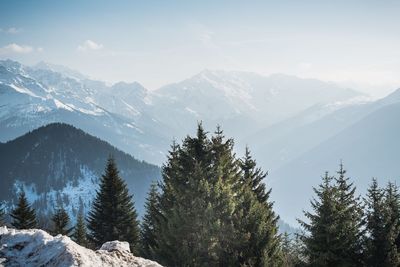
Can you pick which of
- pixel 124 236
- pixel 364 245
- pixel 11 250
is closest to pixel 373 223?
pixel 364 245

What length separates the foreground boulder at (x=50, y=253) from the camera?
12.5 meters

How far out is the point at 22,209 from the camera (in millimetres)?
54875

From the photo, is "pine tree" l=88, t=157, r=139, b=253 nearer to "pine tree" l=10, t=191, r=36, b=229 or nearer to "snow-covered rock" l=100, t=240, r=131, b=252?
"pine tree" l=10, t=191, r=36, b=229

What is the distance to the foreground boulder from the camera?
12508 mm

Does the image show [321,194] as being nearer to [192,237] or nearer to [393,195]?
[393,195]

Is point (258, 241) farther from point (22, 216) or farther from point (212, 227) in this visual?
point (22, 216)

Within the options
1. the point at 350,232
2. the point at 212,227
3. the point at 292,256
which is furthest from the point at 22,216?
the point at 350,232

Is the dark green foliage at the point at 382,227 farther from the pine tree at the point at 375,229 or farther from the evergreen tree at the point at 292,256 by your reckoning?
the evergreen tree at the point at 292,256

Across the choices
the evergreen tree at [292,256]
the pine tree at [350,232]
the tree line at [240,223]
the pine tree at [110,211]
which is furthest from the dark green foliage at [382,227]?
the pine tree at [110,211]

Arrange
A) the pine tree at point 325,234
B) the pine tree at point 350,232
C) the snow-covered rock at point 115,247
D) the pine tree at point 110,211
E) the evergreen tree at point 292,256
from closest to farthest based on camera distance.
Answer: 1. the snow-covered rock at point 115,247
2. the pine tree at point 325,234
3. the pine tree at point 350,232
4. the evergreen tree at point 292,256
5. the pine tree at point 110,211

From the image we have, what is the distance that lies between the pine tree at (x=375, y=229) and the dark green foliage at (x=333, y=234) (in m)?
0.64

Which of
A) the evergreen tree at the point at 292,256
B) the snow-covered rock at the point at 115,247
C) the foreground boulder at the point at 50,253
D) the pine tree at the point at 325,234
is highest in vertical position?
the pine tree at the point at 325,234

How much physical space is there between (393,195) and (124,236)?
29056mm

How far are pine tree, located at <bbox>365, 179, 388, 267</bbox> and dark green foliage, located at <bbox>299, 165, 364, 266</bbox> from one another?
2.09 ft
